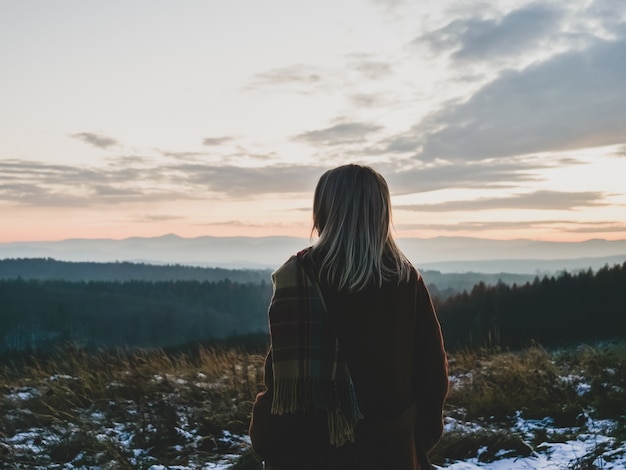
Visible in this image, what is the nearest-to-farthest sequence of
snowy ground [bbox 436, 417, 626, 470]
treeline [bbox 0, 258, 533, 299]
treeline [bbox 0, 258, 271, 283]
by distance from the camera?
snowy ground [bbox 436, 417, 626, 470] → treeline [bbox 0, 258, 533, 299] → treeline [bbox 0, 258, 271, 283]

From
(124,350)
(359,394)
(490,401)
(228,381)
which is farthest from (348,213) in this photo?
(124,350)

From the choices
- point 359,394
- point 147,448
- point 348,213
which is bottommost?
point 147,448

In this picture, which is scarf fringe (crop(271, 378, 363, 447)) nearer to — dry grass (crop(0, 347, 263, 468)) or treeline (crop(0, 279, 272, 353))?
dry grass (crop(0, 347, 263, 468))

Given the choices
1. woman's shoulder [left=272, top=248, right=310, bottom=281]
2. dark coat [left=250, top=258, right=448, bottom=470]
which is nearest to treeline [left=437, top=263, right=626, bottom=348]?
dark coat [left=250, top=258, right=448, bottom=470]

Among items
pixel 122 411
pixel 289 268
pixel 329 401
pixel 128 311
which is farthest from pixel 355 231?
pixel 128 311

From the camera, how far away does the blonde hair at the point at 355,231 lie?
240 centimetres

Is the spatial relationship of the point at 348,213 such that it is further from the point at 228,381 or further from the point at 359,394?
the point at 228,381

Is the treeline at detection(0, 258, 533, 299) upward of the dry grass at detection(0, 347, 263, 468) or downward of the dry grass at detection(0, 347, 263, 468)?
downward

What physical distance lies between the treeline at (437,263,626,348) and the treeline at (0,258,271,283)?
415ft

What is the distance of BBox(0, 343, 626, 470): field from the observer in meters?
4.84

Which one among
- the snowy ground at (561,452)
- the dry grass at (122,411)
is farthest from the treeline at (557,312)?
the dry grass at (122,411)

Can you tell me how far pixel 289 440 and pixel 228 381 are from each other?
180 inches

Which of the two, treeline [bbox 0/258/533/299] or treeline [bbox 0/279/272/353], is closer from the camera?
treeline [bbox 0/279/272/353]

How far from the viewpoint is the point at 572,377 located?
6805mm
